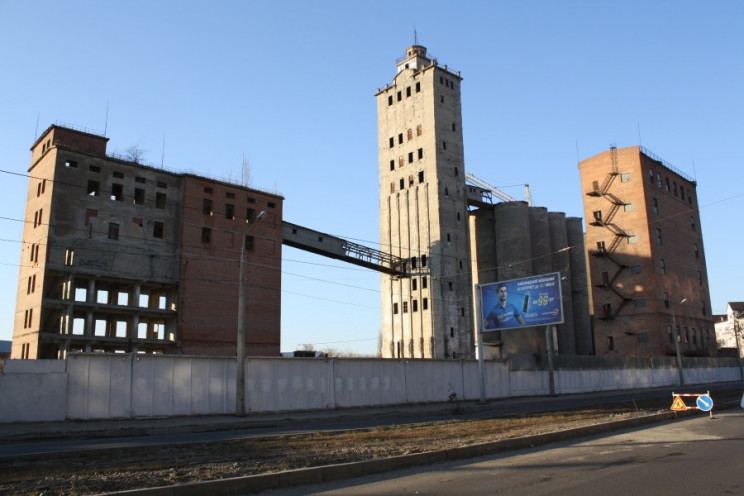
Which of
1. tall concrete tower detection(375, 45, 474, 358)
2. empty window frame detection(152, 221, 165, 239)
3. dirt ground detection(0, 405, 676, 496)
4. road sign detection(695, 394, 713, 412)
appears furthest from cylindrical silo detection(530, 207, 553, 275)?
dirt ground detection(0, 405, 676, 496)

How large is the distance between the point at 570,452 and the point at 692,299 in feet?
257

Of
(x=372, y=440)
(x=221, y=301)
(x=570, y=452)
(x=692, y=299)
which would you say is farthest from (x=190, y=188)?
(x=692, y=299)

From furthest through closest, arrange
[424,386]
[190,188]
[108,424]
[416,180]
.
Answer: [416,180]
[190,188]
[424,386]
[108,424]

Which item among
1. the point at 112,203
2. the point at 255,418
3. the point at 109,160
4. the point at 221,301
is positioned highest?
the point at 109,160

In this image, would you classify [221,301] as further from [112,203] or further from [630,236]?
[630,236]

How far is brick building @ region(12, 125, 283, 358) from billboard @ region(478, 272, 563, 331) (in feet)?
77.2

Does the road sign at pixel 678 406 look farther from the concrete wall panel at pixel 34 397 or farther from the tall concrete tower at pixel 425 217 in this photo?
the tall concrete tower at pixel 425 217

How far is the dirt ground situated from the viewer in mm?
9305

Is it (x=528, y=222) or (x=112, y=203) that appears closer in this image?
(x=112, y=203)

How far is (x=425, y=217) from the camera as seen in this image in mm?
69188

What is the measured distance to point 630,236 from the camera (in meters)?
75.1

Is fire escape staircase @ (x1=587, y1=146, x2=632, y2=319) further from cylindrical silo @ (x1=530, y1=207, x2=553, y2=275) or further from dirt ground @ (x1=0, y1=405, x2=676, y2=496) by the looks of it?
dirt ground @ (x1=0, y1=405, x2=676, y2=496)

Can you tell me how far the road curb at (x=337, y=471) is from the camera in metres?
8.50

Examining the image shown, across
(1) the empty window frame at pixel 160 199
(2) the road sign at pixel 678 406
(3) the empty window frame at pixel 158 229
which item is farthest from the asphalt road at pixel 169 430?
(1) the empty window frame at pixel 160 199
